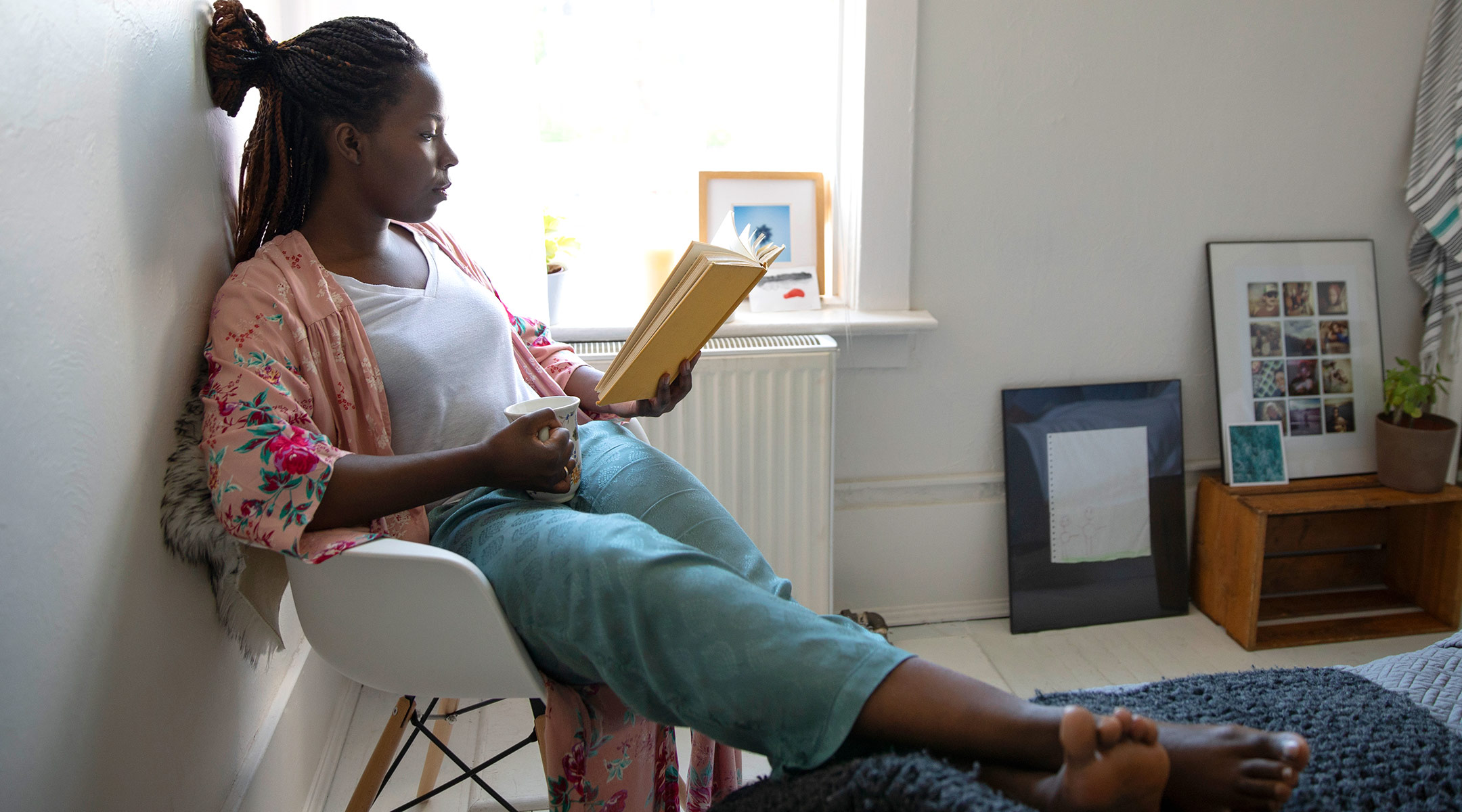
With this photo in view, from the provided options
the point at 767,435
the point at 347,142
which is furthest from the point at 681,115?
the point at 347,142


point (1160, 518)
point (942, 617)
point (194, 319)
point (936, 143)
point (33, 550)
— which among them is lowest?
point (942, 617)

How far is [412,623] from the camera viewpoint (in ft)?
3.56

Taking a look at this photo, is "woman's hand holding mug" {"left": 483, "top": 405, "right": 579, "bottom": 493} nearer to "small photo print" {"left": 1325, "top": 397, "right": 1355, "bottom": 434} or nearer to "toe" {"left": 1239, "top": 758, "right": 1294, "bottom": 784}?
"toe" {"left": 1239, "top": 758, "right": 1294, "bottom": 784}

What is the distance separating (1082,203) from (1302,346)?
0.69m

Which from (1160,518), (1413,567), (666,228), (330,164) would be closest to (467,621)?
(330,164)

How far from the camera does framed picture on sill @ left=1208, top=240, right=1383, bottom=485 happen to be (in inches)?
Answer: 89.2

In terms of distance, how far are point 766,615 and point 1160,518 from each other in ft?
5.66

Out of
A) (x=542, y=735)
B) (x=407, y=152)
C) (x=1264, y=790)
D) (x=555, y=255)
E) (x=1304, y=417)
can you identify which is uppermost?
(x=407, y=152)

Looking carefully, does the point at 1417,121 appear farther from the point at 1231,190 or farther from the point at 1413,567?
the point at 1413,567

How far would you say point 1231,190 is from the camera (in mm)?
2240

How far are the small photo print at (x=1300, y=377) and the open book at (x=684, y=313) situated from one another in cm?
163

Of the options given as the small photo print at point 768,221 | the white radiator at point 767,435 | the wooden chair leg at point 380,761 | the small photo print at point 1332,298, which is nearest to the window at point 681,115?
the small photo print at point 768,221

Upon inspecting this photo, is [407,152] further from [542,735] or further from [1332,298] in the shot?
[1332,298]

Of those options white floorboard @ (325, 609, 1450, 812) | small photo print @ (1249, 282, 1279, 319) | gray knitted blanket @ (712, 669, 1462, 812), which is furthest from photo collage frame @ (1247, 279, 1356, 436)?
gray knitted blanket @ (712, 669, 1462, 812)
